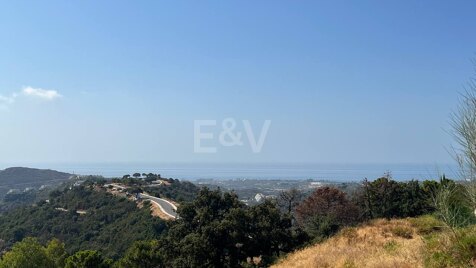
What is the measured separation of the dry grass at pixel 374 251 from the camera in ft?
27.3

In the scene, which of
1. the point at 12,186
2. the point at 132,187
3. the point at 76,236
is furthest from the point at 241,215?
the point at 12,186

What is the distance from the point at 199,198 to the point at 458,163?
56.2ft

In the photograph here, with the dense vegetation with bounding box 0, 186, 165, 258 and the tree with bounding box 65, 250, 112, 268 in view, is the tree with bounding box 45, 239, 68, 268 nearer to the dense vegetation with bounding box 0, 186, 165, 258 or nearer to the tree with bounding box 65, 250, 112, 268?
the tree with bounding box 65, 250, 112, 268

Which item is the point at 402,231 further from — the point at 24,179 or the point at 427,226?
the point at 24,179

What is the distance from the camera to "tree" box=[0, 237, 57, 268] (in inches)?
1252

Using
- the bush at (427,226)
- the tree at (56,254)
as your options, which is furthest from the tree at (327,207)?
the tree at (56,254)

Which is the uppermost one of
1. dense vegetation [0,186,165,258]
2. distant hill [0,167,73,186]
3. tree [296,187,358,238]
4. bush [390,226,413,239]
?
bush [390,226,413,239]

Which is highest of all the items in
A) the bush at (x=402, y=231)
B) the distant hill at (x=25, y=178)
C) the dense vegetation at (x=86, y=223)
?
the bush at (x=402, y=231)

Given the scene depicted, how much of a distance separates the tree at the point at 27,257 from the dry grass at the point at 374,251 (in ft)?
88.7

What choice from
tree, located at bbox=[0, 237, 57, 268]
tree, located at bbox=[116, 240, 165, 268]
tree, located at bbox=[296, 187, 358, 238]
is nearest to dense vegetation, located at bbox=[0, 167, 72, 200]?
tree, located at bbox=[0, 237, 57, 268]

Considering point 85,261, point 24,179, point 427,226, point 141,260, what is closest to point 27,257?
point 85,261

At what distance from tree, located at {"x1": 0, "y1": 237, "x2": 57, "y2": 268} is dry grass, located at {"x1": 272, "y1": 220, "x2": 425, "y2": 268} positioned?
88.7ft

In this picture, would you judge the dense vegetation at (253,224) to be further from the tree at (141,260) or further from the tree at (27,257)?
the tree at (27,257)

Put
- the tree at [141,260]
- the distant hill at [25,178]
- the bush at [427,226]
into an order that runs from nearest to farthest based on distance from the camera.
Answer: the bush at [427,226], the tree at [141,260], the distant hill at [25,178]
